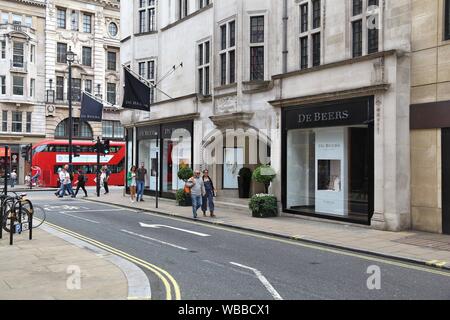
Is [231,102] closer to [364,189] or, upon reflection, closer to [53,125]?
[364,189]

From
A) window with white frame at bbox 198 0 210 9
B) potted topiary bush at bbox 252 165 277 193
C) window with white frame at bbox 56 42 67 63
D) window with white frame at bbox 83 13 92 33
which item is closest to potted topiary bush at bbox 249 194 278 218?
potted topiary bush at bbox 252 165 277 193

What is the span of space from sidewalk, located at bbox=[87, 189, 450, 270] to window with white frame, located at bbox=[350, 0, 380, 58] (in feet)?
18.3

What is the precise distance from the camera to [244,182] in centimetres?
2058

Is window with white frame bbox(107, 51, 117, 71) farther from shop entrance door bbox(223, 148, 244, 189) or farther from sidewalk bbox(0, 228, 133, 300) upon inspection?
sidewalk bbox(0, 228, 133, 300)

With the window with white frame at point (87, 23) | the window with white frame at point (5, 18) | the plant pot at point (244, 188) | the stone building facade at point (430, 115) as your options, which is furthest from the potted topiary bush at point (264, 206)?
the window with white frame at point (87, 23)

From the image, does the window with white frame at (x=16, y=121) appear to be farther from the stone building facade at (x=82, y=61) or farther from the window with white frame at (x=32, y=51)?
the window with white frame at (x=32, y=51)

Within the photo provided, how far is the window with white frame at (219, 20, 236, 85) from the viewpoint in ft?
65.6

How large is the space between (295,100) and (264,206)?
12.8 feet

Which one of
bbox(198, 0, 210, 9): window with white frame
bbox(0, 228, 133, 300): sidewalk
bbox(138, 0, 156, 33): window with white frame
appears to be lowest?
bbox(0, 228, 133, 300): sidewalk

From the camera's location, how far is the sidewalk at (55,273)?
680cm

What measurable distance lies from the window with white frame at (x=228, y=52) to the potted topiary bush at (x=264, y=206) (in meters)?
5.54

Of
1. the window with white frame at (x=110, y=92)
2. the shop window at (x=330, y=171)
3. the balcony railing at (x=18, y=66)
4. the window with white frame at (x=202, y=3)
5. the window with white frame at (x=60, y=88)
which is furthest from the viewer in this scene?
the window with white frame at (x=110, y=92)
